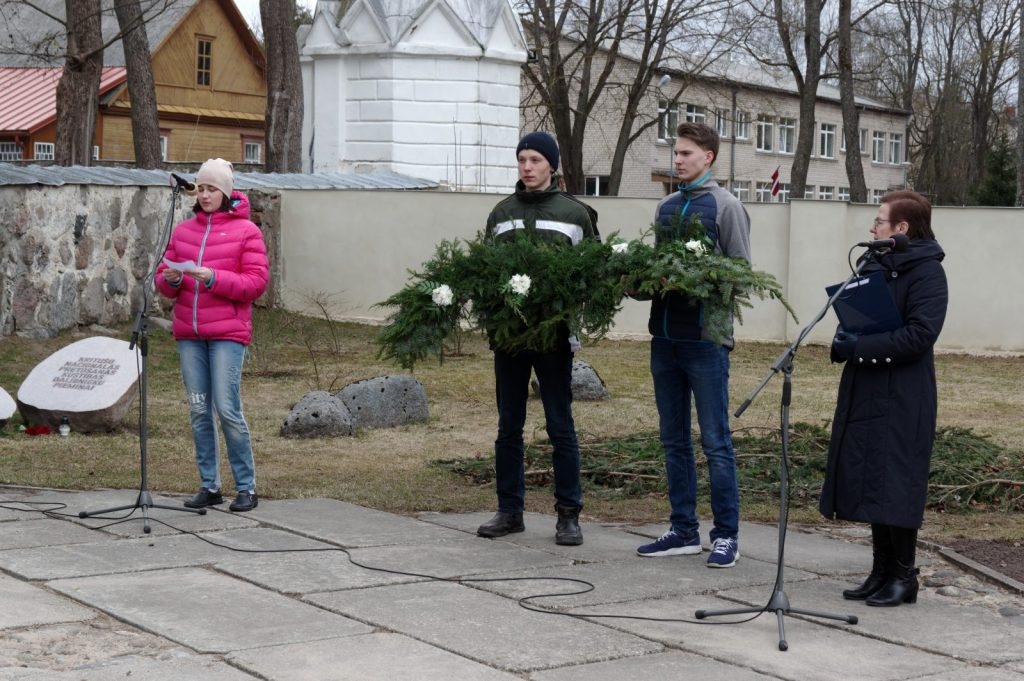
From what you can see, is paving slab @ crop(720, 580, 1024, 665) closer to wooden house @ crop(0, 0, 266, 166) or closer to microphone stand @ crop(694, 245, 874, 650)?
microphone stand @ crop(694, 245, 874, 650)

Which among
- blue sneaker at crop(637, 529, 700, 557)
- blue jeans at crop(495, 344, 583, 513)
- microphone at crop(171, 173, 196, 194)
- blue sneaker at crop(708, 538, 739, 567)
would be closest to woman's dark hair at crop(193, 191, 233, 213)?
microphone at crop(171, 173, 196, 194)

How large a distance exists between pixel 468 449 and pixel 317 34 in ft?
53.9

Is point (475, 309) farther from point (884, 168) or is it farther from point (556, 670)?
point (884, 168)

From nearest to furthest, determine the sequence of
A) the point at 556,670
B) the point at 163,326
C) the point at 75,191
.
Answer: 1. the point at 556,670
2. the point at 75,191
3. the point at 163,326

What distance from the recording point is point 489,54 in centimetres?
2555

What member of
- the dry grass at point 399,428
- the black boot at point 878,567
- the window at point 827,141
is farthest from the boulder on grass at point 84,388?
the window at point 827,141

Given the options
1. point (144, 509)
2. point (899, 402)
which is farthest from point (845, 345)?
point (144, 509)

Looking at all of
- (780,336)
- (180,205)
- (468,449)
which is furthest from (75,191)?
(780,336)

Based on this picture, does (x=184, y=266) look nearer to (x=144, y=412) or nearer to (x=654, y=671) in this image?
(x=144, y=412)

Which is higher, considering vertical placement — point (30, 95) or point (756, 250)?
point (30, 95)

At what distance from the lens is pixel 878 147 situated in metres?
75.0

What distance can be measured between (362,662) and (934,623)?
89.0 inches

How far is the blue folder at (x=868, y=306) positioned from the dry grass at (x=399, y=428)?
2.11 meters

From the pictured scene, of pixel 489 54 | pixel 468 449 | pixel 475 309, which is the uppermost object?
pixel 489 54
